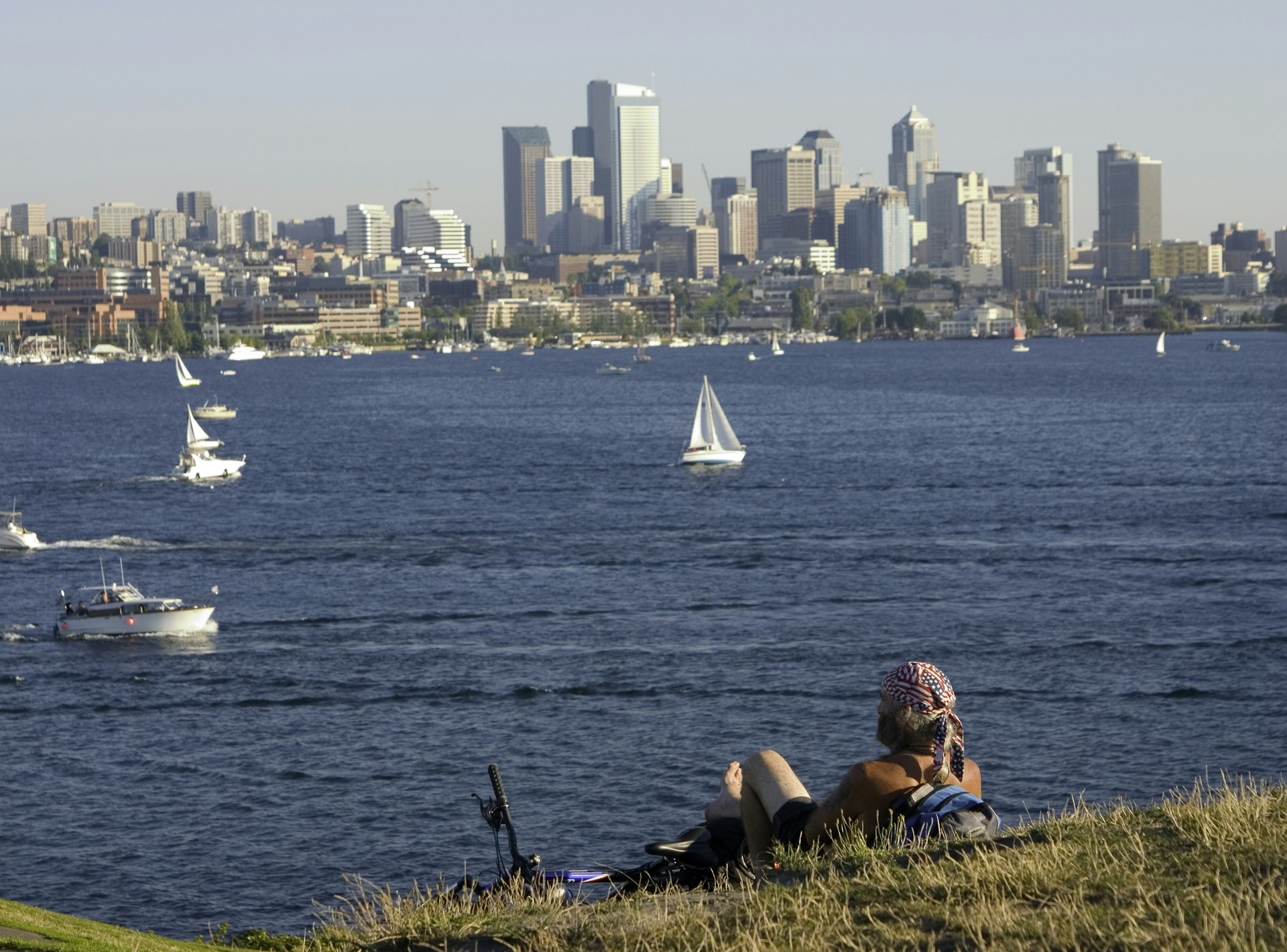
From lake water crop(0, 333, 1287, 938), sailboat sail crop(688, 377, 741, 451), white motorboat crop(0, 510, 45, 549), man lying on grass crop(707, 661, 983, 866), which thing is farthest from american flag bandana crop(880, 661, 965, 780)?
sailboat sail crop(688, 377, 741, 451)

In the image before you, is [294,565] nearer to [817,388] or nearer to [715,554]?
[715,554]

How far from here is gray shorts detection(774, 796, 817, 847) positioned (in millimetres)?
6543

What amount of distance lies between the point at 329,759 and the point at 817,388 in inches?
3955

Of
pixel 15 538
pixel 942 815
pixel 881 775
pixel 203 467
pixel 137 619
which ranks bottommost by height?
pixel 137 619

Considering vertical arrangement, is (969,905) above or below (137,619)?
above

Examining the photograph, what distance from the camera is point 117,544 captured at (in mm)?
45688

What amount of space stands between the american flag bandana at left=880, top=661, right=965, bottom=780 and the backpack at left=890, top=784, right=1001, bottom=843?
129 mm

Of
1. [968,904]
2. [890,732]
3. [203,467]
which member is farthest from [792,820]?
[203,467]

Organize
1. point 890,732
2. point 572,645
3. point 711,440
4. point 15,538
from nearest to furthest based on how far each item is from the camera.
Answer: point 890,732, point 572,645, point 15,538, point 711,440

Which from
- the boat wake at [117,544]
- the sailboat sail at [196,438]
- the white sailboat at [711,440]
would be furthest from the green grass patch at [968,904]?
the sailboat sail at [196,438]

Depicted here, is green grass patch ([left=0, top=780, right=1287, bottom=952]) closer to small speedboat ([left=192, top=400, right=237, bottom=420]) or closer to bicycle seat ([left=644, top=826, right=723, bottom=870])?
bicycle seat ([left=644, top=826, right=723, bottom=870])

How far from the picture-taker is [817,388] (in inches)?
4806

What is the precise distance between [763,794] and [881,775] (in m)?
0.51

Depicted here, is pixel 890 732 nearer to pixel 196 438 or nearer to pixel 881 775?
pixel 881 775
